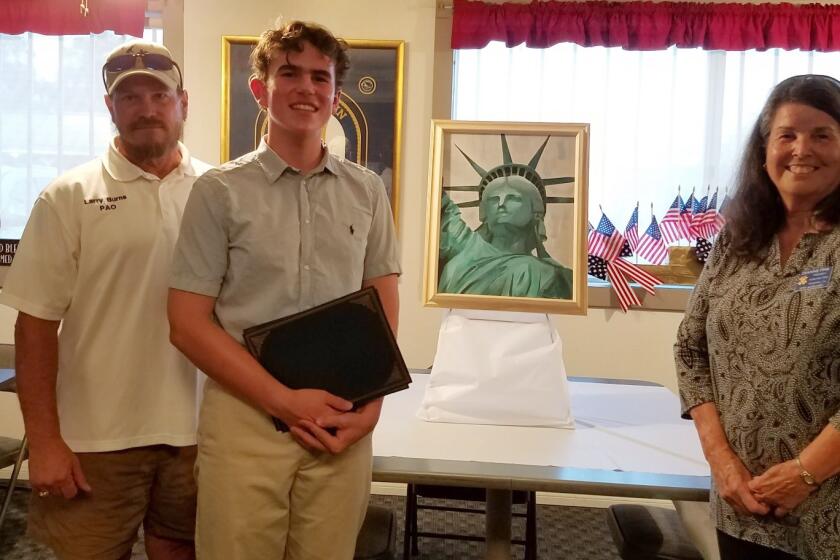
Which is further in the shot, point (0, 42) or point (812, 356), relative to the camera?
point (0, 42)

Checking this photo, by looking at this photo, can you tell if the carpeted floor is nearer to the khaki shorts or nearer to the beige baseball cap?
the khaki shorts

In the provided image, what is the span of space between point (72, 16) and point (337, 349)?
256 centimetres

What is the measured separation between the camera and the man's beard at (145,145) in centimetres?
145

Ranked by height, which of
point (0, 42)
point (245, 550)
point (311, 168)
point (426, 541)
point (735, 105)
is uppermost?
point (0, 42)

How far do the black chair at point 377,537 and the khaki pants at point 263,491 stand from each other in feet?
1.21

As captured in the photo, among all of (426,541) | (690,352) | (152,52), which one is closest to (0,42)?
(152,52)

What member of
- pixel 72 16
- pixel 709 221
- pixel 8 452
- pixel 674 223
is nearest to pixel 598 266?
pixel 674 223

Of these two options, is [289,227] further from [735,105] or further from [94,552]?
[735,105]

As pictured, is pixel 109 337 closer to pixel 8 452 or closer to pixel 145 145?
pixel 145 145

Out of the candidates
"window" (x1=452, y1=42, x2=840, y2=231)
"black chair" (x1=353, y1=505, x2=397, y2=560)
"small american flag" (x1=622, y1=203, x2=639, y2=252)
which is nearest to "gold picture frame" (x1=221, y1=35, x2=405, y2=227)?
"window" (x1=452, y1=42, x2=840, y2=231)

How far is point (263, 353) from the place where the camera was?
49.3 inches

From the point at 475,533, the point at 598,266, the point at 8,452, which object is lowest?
the point at 475,533

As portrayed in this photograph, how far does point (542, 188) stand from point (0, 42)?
8.86 feet

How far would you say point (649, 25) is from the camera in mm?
2953
